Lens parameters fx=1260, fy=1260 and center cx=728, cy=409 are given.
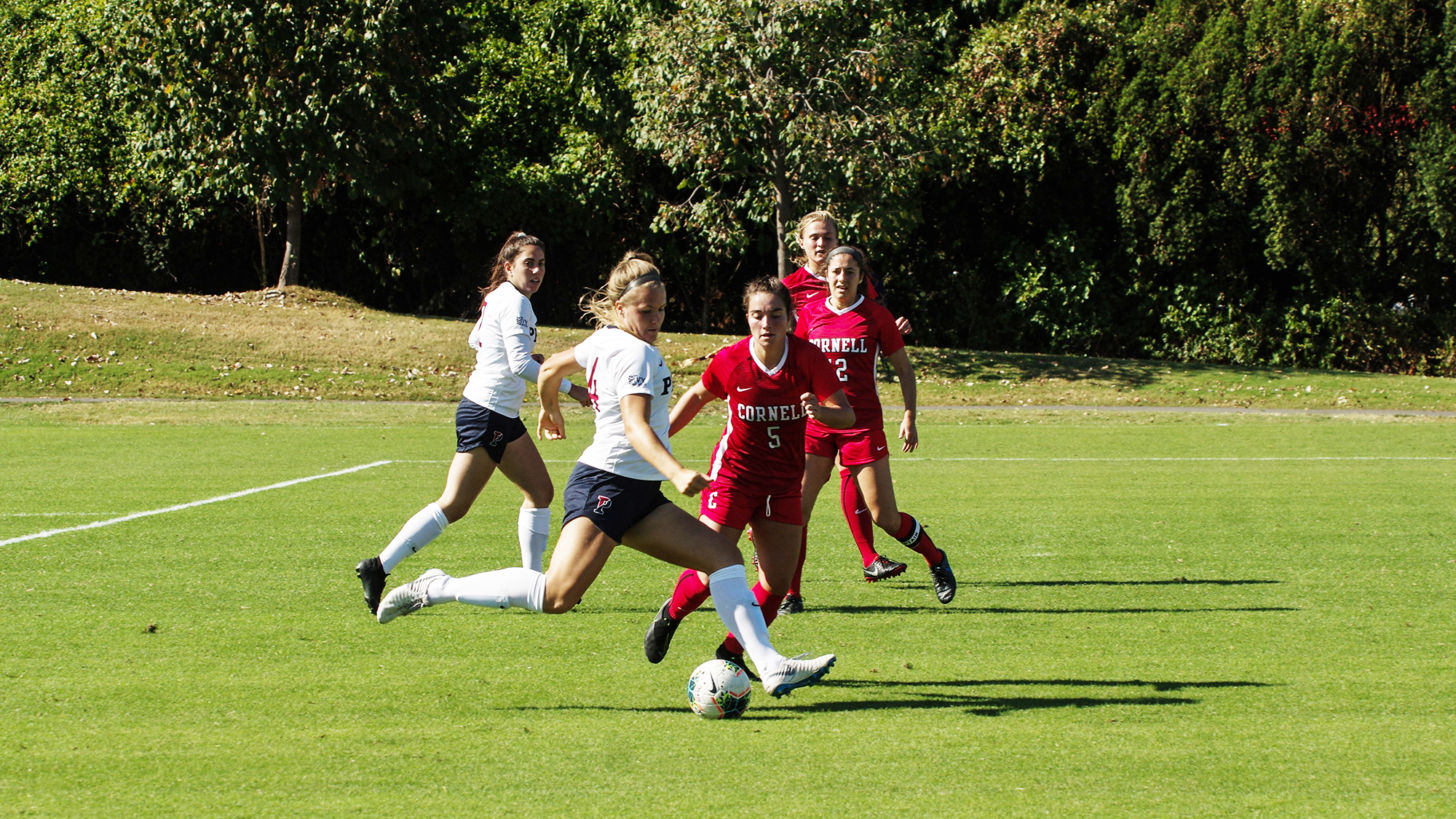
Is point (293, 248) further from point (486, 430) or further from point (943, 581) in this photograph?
point (943, 581)

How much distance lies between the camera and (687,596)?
5.36 metres

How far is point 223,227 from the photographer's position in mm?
32938

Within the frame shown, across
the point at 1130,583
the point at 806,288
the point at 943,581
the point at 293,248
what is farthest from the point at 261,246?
the point at 1130,583

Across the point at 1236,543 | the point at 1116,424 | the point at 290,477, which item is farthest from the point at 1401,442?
the point at 290,477

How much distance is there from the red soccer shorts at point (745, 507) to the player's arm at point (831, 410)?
412mm

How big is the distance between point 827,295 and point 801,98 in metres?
16.5

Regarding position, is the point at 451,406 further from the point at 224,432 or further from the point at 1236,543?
the point at 1236,543

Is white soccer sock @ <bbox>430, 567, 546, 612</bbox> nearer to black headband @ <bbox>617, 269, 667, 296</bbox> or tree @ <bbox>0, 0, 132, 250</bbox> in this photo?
black headband @ <bbox>617, 269, 667, 296</bbox>

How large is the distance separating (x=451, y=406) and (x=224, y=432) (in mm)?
4395

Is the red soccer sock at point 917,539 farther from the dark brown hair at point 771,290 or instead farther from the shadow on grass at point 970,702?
the dark brown hair at point 771,290

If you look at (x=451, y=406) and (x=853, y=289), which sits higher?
A: (x=853, y=289)

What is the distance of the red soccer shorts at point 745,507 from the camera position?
544 centimetres

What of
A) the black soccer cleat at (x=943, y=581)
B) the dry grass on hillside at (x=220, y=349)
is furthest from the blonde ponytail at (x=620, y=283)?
the dry grass on hillside at (x=220, y=349)

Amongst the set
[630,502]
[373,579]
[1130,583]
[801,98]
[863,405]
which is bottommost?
[1130,583]
